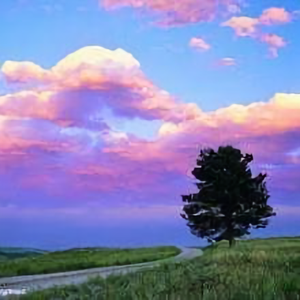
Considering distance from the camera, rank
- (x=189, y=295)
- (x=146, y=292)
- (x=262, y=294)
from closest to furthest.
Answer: (x=262, y=294) → (x=189, y=295) → (x=146, y=292)

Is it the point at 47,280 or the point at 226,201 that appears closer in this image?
the point at 47,280

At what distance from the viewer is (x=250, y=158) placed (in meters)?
49.2

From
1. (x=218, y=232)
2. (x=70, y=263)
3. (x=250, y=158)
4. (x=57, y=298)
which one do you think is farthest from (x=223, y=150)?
(x=57, y=298)

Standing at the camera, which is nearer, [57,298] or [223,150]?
[57,298]

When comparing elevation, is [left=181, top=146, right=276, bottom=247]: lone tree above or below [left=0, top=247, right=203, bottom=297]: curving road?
above

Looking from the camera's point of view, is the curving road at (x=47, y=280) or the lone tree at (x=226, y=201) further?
the lone tree at (x=226, y=201)

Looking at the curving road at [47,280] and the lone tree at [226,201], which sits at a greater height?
the lone tree at [226,201]

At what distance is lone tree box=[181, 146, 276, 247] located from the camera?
153 ft

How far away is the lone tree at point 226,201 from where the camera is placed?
46781 mm

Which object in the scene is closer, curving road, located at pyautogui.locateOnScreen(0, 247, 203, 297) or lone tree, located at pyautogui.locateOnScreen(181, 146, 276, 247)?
curving road, located at pyautogui.locateOnScreen(0, 247, 203, 297)

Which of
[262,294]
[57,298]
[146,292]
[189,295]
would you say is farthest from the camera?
[57,298]

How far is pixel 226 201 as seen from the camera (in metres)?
46.6

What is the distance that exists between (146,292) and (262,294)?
6.01 ft

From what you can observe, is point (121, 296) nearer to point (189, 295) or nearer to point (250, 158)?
point (189, 295)
